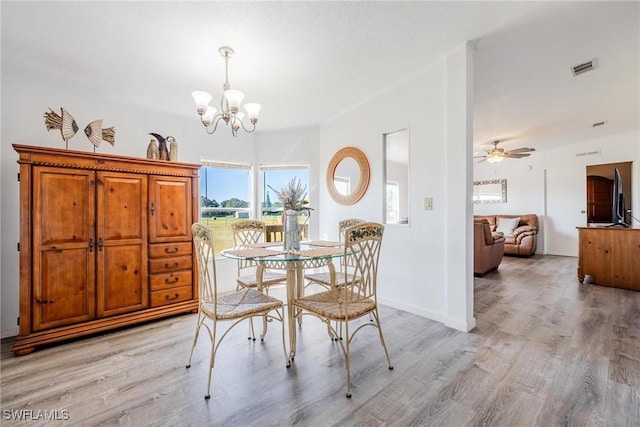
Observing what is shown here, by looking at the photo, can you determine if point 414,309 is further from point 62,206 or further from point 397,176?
point 62,206

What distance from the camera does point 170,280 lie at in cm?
297

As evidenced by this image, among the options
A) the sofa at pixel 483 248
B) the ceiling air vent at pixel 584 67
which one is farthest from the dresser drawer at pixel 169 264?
the ceiling air vent at pixel 584 67

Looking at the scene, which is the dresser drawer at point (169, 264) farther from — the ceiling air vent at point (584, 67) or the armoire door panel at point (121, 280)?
the ceiling air vent at point (584, 67)

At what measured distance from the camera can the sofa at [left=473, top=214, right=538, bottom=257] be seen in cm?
631

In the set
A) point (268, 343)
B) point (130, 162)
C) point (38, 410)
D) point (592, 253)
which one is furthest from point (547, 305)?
point (130, 162)

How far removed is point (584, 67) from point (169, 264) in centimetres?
492

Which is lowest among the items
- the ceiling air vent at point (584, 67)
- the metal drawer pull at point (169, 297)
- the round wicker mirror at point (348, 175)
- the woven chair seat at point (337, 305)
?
the metal drawer pull at point (169, 297)

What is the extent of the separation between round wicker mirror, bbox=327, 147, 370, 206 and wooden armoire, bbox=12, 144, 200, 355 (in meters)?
1.84

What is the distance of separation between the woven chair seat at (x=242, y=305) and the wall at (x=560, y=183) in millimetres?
7482

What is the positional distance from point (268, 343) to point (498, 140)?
5.77 meters

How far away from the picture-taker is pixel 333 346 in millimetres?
2312

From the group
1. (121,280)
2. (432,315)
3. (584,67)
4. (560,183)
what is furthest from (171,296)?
(560,183)

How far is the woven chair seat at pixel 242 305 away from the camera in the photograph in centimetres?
185
